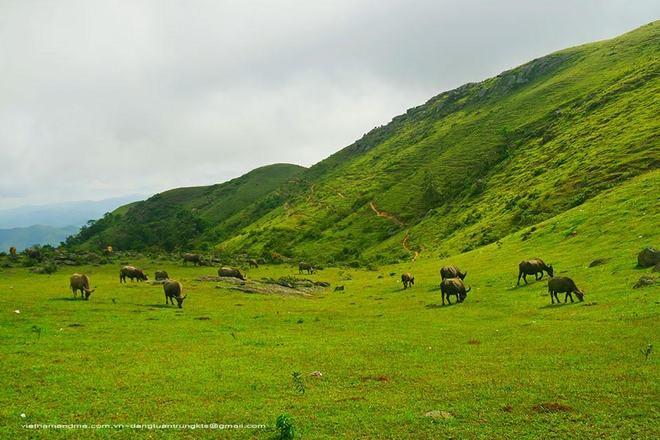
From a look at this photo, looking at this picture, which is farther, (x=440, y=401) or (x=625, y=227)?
(x=625, y=227)

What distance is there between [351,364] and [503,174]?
12035 cm

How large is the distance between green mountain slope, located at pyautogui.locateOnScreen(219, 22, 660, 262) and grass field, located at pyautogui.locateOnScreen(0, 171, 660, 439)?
46498 millimetres

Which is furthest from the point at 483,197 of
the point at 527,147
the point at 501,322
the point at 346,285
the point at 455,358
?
the point at 455,358

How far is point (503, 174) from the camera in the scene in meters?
132

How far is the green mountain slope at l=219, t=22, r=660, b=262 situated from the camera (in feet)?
293

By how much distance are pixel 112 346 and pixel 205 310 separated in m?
15.3

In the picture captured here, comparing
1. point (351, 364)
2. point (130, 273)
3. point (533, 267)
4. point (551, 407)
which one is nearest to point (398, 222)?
point (130, 273)

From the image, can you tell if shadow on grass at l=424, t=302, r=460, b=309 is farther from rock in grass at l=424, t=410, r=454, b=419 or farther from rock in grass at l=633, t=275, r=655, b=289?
rock in grass at l=424, t=410, r=454, b=419

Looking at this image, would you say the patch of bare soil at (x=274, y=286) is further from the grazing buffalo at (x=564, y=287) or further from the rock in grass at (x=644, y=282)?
the rock in grass at (x=644, y=282)

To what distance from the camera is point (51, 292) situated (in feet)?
159

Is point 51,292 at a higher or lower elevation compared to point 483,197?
lower

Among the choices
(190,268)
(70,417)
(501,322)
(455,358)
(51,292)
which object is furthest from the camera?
(190,268)

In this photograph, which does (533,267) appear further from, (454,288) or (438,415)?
(438,415)

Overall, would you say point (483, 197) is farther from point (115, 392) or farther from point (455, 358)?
point (115, 392)
